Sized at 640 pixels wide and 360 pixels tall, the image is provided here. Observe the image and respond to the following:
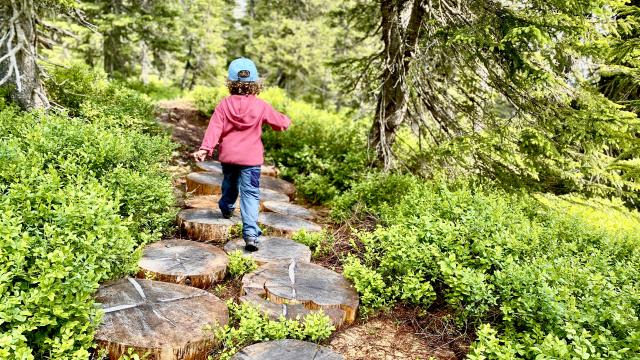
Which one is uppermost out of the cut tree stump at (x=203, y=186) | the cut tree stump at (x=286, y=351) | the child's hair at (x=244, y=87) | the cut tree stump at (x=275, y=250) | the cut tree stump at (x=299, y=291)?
the child's hair at (x=244, y=87)

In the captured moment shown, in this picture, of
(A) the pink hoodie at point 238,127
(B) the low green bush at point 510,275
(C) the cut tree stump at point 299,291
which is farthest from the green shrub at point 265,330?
(A) the pink hoodie at point 238,127

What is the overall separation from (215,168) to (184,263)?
3.84 m

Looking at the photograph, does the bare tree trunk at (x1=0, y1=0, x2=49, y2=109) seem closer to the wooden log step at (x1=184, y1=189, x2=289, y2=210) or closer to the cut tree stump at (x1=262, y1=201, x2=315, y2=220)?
the wooden log step at (x1=184, y1=189, x2=289, y2=210)

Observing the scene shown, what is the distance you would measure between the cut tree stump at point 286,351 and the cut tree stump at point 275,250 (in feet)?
5.10

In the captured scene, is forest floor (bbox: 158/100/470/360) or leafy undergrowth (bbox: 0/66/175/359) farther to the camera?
forest floor (bbox: 158/100/470/360)

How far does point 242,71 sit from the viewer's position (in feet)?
16.8

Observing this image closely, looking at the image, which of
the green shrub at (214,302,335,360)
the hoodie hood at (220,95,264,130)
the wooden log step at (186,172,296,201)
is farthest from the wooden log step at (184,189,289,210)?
the green shrub at (214,302,335,360)

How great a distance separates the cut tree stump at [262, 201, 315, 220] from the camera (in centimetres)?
654

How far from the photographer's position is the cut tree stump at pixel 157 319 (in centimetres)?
312

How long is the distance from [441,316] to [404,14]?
18.2 feet

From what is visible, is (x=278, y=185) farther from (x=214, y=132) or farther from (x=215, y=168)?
(x=214, y=132)

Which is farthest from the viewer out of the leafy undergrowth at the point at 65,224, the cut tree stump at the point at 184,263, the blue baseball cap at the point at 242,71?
the blue baseball cap at the point at 242,71

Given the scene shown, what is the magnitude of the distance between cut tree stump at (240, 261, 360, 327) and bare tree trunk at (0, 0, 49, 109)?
5452 mm

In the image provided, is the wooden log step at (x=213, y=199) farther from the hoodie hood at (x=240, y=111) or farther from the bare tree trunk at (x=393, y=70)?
the bare tree trunk at (x=393, y=70)
